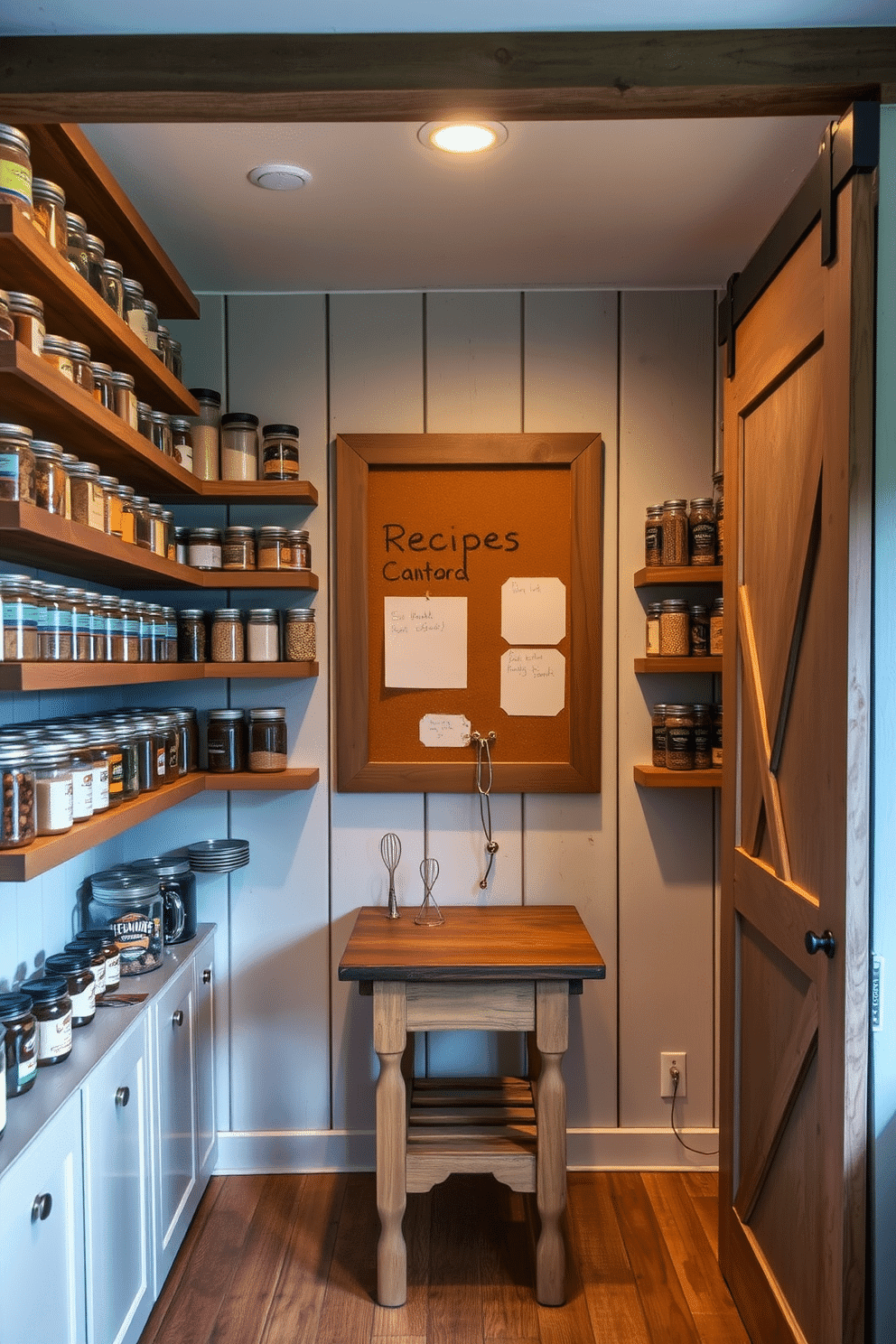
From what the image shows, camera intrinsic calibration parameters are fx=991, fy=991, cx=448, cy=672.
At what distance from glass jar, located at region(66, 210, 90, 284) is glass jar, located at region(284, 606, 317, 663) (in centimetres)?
101

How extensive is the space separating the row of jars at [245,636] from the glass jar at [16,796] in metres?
0.98

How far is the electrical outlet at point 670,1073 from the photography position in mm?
2684

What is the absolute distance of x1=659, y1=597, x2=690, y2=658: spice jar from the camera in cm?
250

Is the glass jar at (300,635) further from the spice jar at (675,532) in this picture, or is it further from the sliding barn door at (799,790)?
the sliding barn door at (799,790)

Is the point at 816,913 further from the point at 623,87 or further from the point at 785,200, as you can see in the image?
the point at 785,200

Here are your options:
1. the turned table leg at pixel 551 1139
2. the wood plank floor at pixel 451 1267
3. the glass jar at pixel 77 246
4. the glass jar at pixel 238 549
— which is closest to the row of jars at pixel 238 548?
the glass jar at pixel 238 549

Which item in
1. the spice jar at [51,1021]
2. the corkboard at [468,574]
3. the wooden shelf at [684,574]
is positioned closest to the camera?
the spice jar at [51,1021]

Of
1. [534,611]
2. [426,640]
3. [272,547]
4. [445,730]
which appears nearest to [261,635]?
[272,547]

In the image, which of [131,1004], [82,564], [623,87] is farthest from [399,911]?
[623,87]

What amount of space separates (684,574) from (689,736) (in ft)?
1.37

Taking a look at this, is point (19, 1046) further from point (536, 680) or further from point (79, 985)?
point (536, 680)

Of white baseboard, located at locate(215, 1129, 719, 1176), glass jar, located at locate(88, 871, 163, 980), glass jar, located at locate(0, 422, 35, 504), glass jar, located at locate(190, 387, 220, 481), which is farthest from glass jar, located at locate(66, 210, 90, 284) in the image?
white baseboard, located at locate(215, 1129, 719, 1176)

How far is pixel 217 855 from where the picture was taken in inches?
100

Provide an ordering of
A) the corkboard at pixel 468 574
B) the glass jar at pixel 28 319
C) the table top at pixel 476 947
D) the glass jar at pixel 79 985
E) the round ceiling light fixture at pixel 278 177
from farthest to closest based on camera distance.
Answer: the corkboard at pixel 468 574 < the table top at pixel 476 947 < the round ceiling light fixture at pixel 278 177 < the glass jar at pixel 79 985 < the glass jar at pixel 28 319
